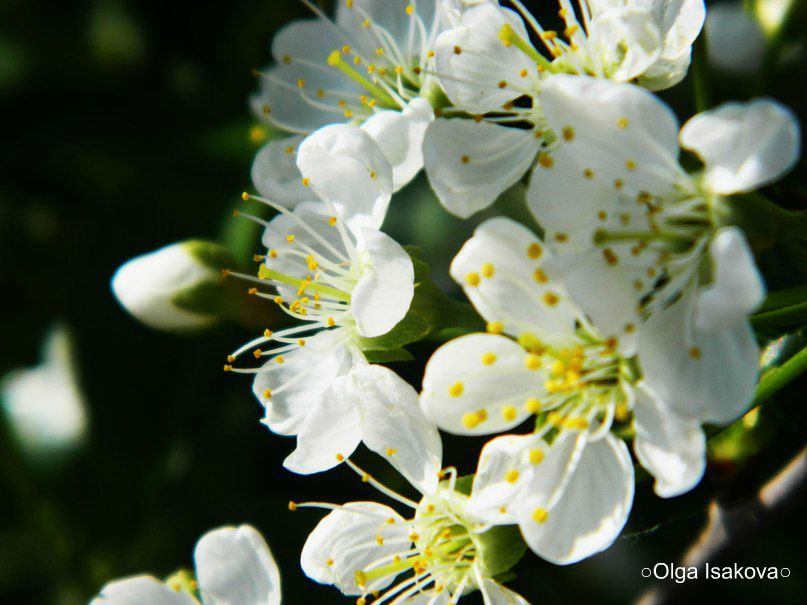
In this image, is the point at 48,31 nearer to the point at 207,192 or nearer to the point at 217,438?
the point at 207,192

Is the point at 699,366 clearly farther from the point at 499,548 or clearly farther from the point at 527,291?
the point at 499,548

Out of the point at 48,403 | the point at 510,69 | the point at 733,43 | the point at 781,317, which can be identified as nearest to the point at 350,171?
the point at 510,69

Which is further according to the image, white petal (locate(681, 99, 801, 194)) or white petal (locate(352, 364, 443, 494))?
white petal (locate(352, 364, 443, 494))

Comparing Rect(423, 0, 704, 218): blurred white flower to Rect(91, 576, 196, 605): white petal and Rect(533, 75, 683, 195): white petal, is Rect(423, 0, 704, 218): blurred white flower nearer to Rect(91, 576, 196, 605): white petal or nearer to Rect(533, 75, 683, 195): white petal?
Rect(533, 75, 683, 195): white petal

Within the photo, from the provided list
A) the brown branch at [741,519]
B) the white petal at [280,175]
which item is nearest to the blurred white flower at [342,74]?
the white petal at [280,175]

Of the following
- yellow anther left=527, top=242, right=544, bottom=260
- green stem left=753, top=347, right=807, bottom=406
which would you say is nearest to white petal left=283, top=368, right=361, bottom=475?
yellow anther left=527, top=242, right=544, bottom=260
